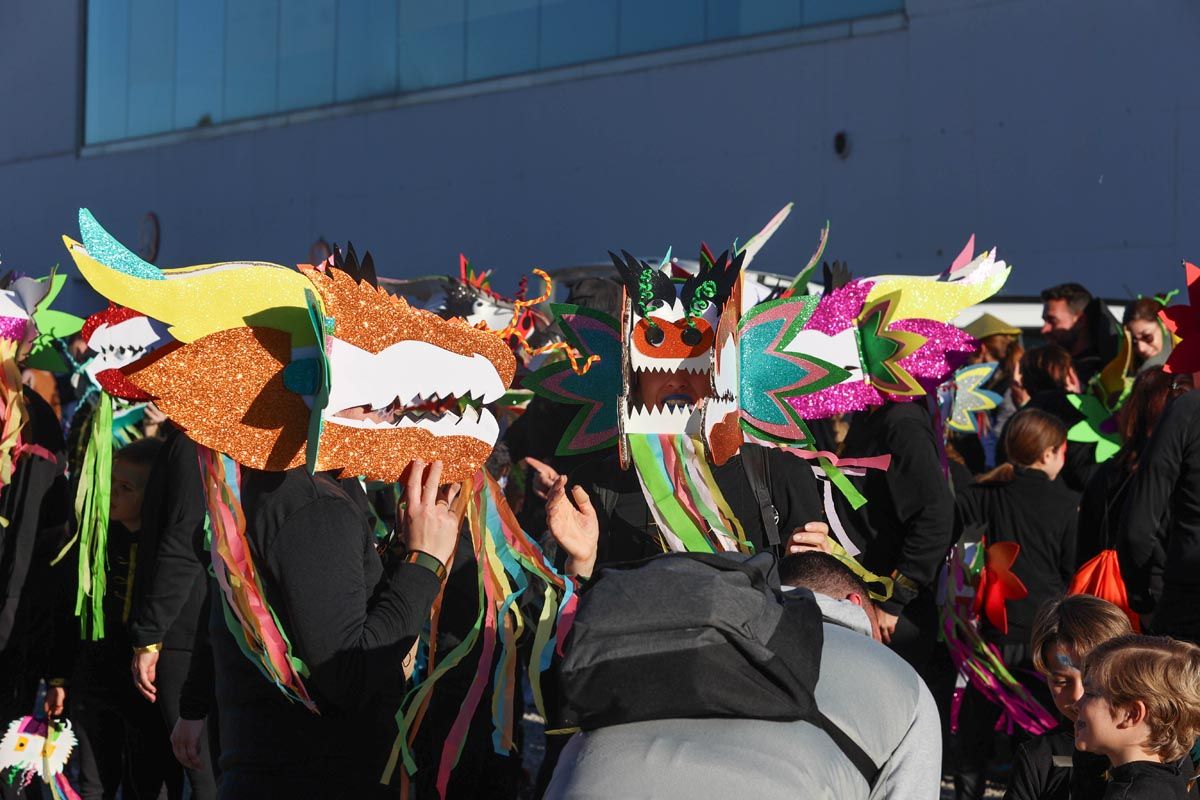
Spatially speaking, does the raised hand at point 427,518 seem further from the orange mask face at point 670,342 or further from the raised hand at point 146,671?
the raised hand at point 146,671

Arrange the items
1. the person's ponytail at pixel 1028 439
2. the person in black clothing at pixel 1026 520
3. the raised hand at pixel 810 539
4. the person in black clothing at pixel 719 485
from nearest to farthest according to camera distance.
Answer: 1. the raised hand at pixel 810 539
2. the person in black clothing at pixel 719 485
3. the person in black clothing at pixel 1026 520
4. the person's ponytail at pixel 1028 439

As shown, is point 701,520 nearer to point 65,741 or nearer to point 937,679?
point 937,679

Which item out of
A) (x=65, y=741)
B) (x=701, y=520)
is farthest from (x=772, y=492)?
(x=65, y=741)

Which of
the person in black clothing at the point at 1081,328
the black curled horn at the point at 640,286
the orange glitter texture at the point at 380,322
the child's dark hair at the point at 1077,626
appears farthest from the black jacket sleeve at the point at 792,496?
the person in black clothing at the point at 1081,328

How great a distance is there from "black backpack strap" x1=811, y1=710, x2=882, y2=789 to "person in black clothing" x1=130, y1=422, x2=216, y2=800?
2.62 meters

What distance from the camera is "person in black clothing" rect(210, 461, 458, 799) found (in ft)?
8.98

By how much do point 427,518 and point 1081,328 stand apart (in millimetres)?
5012

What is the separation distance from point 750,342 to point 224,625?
1.65 metres

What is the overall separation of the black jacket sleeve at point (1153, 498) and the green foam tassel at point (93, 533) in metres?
3.17

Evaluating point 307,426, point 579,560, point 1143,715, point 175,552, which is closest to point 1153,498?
point 1143,715

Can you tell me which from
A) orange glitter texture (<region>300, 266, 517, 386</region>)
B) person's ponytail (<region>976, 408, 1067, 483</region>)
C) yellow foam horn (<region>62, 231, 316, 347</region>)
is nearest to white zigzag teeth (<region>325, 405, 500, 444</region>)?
orange glitter texture (<region>300, 266, 517, 386</region>)

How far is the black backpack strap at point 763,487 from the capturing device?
146 inches

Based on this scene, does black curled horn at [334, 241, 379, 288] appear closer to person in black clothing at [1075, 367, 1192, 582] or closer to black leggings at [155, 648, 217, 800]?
black leggings at [155, 648, 217, 800]

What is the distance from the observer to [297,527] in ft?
9.07
